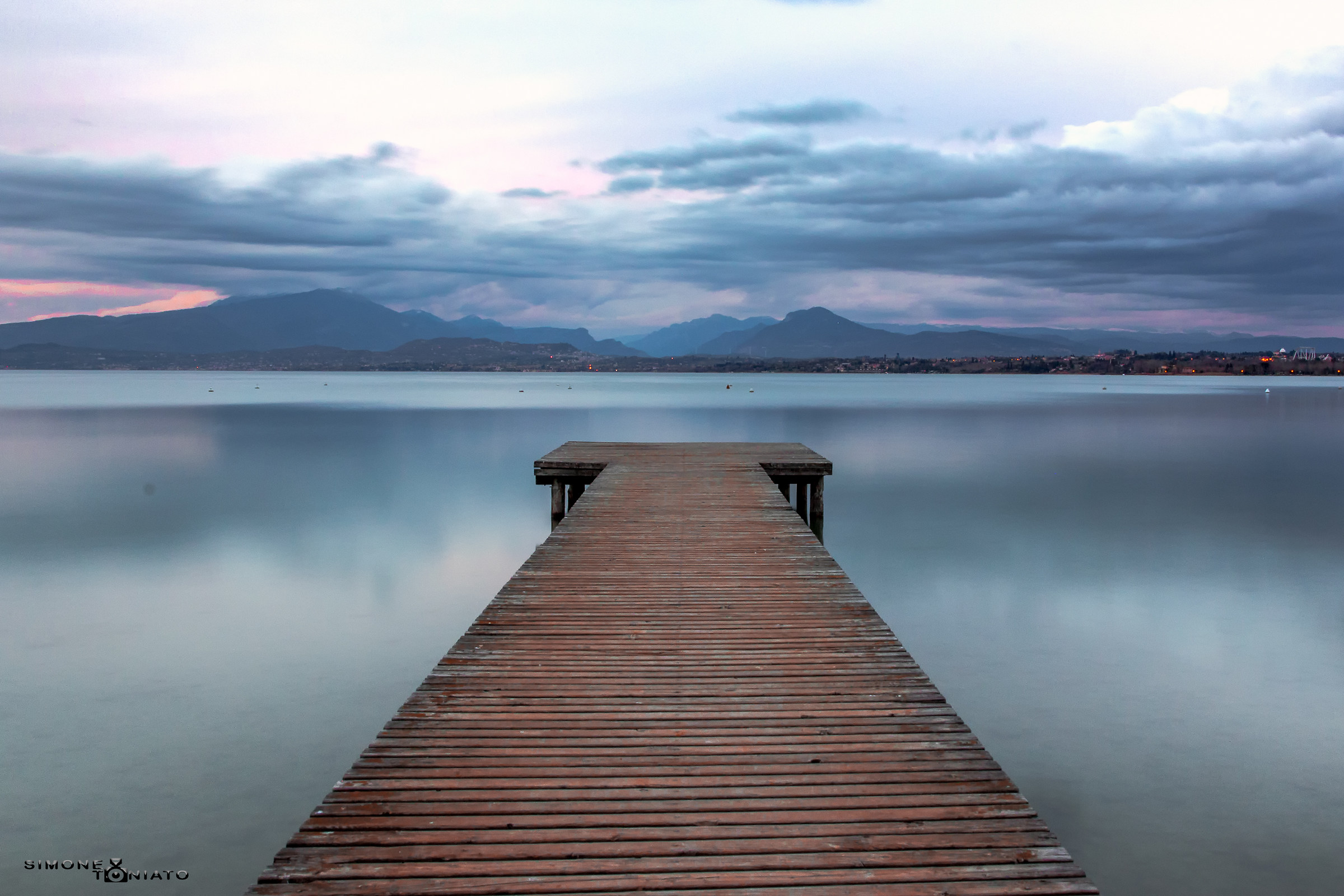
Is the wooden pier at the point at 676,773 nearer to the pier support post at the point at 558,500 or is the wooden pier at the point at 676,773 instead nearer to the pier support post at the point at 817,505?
the pier support post at the point at 558,500

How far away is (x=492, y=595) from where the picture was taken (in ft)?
43.3

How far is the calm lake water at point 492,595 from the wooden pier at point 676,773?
2.37 metres

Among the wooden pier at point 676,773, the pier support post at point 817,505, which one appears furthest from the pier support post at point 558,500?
the wooden pier at point 676,773

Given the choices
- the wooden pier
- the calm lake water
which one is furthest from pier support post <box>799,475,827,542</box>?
the wooden pier

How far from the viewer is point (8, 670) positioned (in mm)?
9242

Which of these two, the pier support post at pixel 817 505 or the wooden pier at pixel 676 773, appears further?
the pier support post at pixel 817 505

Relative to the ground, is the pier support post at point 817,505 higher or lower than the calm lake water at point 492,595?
higher

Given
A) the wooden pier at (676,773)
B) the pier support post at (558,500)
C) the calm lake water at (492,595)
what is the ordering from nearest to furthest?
1. the wooden pier at (676,773)
2. the calm lake water at (492,595)
3. the pier support post at (558,500)

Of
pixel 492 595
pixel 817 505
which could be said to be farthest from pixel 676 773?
pixel 817 505

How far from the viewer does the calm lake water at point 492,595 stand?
621 centimetres

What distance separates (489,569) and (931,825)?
12.2 metres

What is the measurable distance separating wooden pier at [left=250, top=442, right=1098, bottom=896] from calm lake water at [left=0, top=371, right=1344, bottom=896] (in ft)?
7.78

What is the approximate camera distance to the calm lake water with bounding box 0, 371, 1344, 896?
6211 mm

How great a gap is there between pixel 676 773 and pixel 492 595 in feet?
31.9
